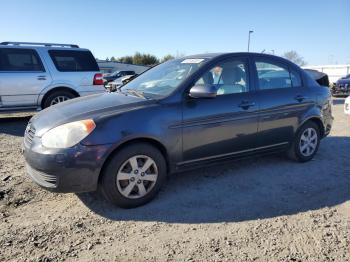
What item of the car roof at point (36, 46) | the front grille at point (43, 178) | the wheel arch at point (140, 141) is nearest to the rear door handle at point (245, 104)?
the wheel arch at point (140, 141)

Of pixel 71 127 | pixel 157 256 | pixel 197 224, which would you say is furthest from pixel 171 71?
pixel 157 256

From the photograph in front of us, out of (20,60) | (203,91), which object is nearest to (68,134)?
(203,91)

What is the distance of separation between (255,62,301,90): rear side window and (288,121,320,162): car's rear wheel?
70 cm

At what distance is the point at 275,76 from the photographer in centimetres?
516

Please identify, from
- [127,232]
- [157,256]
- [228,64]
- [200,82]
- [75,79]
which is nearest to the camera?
[157,256]

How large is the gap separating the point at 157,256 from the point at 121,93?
7.70 ft

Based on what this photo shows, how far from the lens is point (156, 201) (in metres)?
4.09

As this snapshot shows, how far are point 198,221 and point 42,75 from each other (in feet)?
22.0

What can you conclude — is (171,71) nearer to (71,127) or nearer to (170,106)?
(170,106)

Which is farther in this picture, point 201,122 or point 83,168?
point 201,122

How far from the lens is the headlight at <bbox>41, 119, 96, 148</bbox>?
3539mm

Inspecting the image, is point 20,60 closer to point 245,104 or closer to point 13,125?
point 13,125

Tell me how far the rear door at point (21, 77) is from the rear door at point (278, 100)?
5.92 meters

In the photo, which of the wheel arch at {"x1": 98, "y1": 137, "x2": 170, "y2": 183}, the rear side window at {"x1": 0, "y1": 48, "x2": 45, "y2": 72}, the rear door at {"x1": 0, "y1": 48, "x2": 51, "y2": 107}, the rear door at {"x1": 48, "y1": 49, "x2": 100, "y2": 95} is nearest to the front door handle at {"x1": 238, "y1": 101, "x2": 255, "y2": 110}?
the wheel arch at {"x1": 98, "y1": 137, "x2": 170, "y2": 183}
